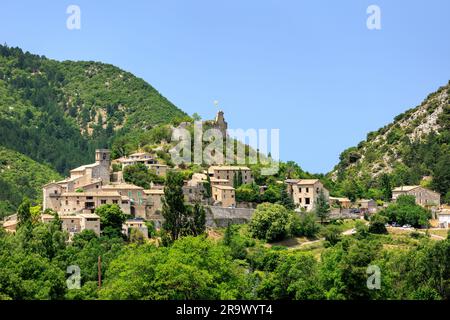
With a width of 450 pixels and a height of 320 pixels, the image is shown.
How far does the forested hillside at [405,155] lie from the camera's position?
4119 inches

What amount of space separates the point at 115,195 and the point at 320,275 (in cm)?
2490

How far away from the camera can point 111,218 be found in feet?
251

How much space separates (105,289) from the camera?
186 ft

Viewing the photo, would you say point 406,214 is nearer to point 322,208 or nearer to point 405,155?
point 322,208

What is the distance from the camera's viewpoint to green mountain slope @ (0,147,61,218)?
11844 cm

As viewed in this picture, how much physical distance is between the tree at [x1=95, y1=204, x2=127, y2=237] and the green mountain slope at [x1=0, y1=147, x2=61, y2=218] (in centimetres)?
3455

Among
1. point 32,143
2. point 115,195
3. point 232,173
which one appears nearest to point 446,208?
point 232,173

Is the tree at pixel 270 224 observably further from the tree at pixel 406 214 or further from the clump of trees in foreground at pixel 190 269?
the tree at pixel 406 214

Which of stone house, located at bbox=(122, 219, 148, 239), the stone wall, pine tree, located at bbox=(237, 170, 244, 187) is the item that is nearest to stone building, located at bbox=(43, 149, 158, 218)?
stone house, located at bbox=(122, 219, 148, 239)

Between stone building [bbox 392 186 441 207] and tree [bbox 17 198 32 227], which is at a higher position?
stone building [bbox 392 186 441 207]

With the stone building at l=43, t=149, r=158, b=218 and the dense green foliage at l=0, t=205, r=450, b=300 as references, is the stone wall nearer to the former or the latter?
the stone building at l=43, t=149, r=158, b=218

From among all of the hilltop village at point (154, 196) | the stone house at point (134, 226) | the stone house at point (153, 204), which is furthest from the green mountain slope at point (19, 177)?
the stone house at point (134, 226)

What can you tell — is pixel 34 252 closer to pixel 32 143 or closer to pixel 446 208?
pixel 446 208

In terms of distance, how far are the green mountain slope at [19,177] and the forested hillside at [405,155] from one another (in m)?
37.7
